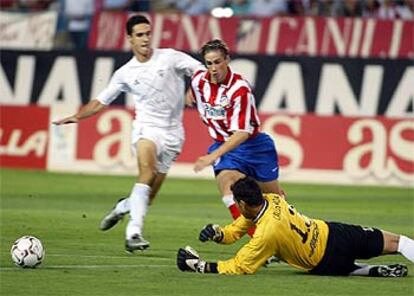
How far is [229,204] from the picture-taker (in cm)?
1390

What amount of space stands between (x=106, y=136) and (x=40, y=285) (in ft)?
51.6

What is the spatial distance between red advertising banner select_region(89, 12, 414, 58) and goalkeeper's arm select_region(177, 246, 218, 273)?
50.6 ft

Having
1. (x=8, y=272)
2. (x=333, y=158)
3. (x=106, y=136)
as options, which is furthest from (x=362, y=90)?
(x=8, y=272)

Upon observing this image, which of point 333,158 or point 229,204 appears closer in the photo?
point 229,204

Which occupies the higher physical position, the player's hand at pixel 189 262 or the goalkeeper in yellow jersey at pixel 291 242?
the goalkeeper in yellow jersey at pixel 291 242

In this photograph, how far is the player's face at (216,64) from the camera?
13.5m

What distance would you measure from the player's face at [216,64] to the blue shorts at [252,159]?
2.37 ft

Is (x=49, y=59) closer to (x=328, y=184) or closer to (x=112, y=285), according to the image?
(x=328, y=184)

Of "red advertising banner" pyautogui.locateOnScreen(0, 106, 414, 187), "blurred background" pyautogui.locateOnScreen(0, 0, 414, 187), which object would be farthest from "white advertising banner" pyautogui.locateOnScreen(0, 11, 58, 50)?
"red advertising banner" pyautogui.locateOnScreen(0, 106, 414, 187)

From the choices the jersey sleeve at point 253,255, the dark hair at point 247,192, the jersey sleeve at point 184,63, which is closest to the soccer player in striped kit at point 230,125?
the jersey sleeve at point 184,63

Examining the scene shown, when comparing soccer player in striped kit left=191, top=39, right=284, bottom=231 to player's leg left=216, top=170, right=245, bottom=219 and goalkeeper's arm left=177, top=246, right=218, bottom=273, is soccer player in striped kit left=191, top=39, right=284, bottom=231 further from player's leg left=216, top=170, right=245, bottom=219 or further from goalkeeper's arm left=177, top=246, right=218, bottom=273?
goalkeeper's arm left=177, top=246, right=218, bottom=273

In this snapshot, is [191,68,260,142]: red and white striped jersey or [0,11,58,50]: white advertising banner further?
[0,11,58,50]: white advertising banner

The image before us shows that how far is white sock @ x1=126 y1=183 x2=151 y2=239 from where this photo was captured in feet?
46.3

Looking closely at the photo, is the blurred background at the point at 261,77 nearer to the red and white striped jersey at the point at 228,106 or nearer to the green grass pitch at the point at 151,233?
the green grass pitch at the point at 151,233
